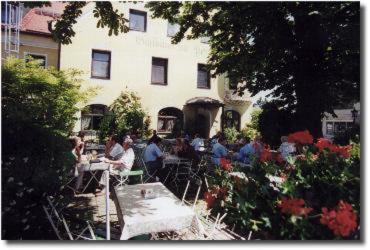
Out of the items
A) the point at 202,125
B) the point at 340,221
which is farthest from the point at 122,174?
the point at 202,125

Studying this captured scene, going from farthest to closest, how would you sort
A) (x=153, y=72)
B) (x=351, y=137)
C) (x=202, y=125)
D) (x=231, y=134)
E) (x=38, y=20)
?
(x=202, y=125) < (x=231, y=134) < (x=153, y=72) < (x=38, y=20) < (x=351, y=137)

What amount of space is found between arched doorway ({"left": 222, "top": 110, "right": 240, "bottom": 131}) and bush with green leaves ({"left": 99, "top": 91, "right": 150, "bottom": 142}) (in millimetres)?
4893

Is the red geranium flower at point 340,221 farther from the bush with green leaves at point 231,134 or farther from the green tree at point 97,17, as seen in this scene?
the bush with green leaves at point 231,134

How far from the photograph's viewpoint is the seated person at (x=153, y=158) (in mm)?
7473

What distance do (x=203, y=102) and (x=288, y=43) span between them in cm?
973

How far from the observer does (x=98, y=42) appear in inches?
599

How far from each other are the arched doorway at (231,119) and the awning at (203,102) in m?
1.41

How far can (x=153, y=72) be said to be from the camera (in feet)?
54.6

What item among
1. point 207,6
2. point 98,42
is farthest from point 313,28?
point 98,42

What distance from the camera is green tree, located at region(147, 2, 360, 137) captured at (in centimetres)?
584

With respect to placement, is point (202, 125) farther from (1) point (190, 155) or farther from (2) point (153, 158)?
(2) point (153, 158)

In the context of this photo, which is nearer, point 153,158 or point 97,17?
point 97,17

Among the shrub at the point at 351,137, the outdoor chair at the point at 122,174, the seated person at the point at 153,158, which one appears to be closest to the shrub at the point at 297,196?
the shrub at the point at 351,137

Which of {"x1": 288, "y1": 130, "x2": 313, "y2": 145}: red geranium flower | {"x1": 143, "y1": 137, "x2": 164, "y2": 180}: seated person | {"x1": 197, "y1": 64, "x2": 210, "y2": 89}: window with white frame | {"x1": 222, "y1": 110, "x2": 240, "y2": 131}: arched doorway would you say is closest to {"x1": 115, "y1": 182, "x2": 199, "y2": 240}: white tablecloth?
{"x1": 288, "y1": 130, "x2": 313, "y2": 145}: red geranium flower
